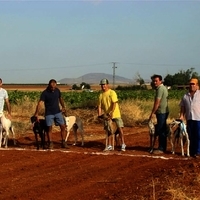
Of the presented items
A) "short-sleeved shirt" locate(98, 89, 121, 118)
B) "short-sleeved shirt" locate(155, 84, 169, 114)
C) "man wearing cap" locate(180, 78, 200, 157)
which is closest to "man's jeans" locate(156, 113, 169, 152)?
"short-sleeved shirt" locate(155, 84, 169, 114)

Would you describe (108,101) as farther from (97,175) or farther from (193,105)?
(97,175)

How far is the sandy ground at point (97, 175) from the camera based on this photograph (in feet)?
29.7

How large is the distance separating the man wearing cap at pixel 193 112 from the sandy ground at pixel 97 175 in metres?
0.53

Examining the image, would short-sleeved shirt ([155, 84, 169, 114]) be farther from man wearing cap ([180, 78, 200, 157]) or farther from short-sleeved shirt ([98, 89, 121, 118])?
short-sleeved shirt ([98, 89, 121, 118])

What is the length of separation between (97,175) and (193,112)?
10.5 feet

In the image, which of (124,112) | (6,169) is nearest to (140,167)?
(6,169)

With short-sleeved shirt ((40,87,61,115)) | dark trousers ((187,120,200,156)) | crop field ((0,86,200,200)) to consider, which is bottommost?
crop field ((0,86,200,200))

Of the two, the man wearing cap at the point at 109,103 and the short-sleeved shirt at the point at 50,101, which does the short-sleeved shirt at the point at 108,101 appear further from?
the short-sleeved shirt at the point at 50,101

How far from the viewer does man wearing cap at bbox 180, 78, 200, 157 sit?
41.8 feet

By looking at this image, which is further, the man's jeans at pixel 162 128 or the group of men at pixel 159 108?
the man's jeans at pixel 162 128

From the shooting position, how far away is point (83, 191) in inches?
373

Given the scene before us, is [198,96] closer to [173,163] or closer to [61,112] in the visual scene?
[173,163]

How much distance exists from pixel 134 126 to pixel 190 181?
16.0m

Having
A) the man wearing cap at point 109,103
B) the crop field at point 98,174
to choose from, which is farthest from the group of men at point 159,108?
the crop field at point 98,174
